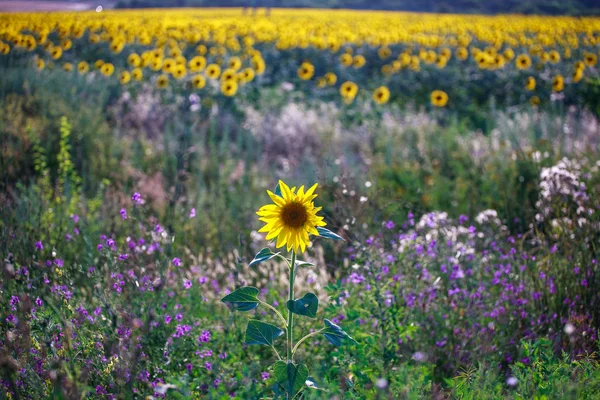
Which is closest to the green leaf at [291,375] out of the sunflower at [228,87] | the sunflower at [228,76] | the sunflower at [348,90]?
the sunflower at [228,87]

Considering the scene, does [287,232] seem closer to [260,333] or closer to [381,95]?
[260,333]

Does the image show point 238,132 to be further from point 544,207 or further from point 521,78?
point 521,78

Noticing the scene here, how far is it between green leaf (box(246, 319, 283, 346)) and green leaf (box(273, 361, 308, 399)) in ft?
0.33

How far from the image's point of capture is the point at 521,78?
1248 centimetres

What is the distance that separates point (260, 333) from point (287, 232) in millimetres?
371

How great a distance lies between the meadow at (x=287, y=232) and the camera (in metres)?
2.28

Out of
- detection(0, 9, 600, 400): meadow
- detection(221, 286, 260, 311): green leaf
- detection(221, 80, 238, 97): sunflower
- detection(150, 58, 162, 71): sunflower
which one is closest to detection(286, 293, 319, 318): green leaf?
detection(0, 9, 600, 400): meadow

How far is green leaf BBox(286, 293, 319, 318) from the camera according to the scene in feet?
6.82

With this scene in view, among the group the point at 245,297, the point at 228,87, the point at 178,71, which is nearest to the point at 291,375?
the point at 245,297

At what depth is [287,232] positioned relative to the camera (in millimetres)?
2146

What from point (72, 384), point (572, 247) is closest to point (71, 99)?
point (572, 247)

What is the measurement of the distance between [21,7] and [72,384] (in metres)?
6.77

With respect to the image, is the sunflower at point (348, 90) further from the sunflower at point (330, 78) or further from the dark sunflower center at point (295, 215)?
the dark sunflower center at point (295, 215)

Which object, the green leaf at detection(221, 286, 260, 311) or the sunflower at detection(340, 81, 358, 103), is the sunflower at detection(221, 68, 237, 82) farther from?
the green leaf at detection(221, 286, 260, 311)
